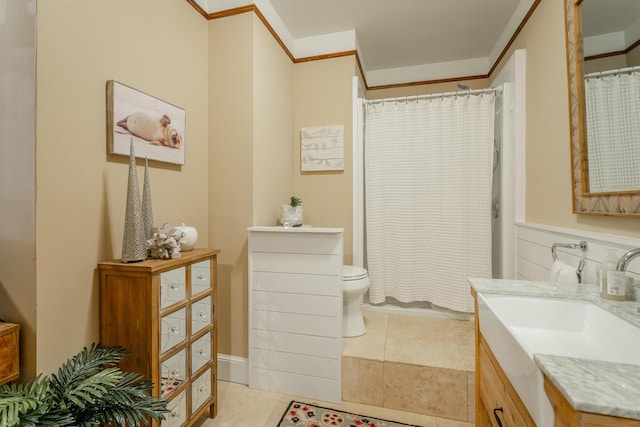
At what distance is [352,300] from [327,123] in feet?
4.94

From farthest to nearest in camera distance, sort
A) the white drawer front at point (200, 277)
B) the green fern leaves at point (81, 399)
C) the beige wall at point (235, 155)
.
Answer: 1. the beige wall at point (235, 155)
2. the white drawer front at point (200, 277)
3. the green fern leaves at point (81, 399)

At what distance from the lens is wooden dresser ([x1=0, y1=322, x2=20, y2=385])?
0.99 meters

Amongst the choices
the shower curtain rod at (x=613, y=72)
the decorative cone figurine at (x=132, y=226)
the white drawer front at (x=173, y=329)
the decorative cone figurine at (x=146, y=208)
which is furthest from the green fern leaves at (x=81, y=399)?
the shower curtain rod at (x=613, y=72)

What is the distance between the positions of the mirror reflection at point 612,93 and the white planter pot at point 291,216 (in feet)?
5.32

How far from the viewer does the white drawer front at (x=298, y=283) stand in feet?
5.82

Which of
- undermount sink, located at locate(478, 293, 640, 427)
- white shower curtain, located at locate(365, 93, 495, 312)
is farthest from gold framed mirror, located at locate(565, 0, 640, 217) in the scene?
white shower curtain, located at locate(365, 93, 495, 312)

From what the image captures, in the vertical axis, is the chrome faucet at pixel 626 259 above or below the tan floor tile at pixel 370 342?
above

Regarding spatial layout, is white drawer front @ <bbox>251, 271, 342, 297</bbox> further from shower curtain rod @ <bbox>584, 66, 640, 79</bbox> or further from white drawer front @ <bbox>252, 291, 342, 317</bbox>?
shower curtain rod @ <bbox>584, 66, 640, 79</bbox>

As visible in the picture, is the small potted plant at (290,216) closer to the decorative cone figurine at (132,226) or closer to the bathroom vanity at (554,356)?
the decorative cone figurine at (132,226)

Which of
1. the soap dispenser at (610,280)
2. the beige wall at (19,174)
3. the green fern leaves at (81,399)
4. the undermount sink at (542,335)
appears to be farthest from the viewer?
the beige wall at (19,174)

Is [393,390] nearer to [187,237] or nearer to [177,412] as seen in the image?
[177,412]

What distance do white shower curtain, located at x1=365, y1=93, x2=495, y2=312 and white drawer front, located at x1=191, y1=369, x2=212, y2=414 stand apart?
4.92 feet

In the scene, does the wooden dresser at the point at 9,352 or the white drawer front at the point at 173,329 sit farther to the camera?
the white drawer front at the point at 173,329

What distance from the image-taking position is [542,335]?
0.97 metres
